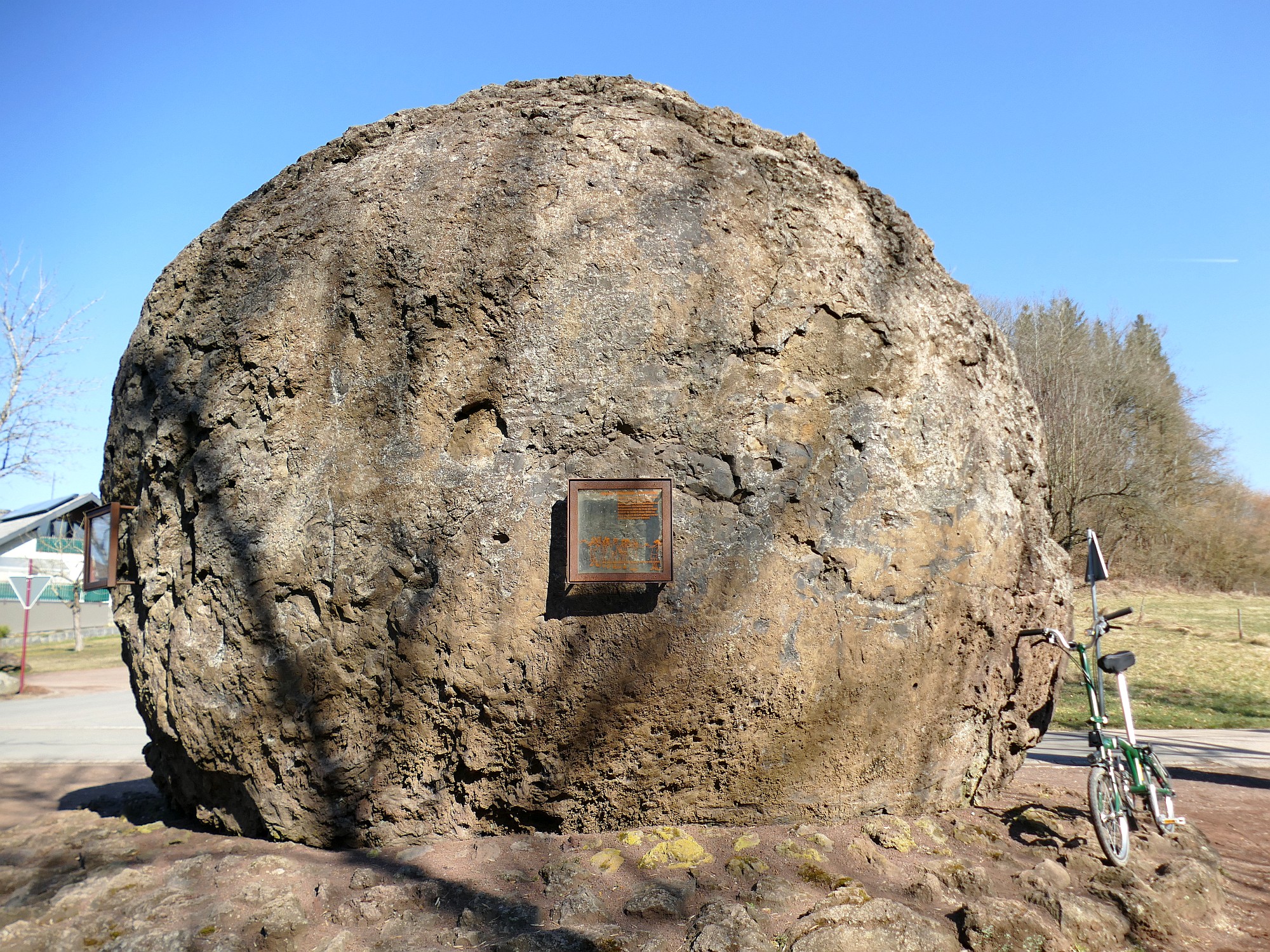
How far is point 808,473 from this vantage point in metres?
4.30

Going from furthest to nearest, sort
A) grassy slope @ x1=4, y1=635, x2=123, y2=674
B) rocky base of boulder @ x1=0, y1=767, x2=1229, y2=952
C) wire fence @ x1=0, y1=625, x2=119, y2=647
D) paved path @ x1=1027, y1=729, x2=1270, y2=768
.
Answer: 1. wire fence @ x1=0, y1=625, x2=119, y2=647
2. grassy slope @ x1=4, y1=635, x2=123, y2=674
3. paved path @ x1=1027, y1=729, x2=1270, y2=768
4. rocky base of boulder @ x1=0, y1=767, x2=1229, y2=952

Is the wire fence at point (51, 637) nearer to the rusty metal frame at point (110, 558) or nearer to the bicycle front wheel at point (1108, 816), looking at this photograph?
the rusty metal frame at point (110, 558)

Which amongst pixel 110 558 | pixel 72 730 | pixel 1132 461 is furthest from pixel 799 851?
pixel 1132 461

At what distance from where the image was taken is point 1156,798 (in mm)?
4809

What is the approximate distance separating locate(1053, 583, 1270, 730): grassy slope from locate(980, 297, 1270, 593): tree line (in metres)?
2.50

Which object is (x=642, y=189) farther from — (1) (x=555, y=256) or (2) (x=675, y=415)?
(2) (x=675, y=415)

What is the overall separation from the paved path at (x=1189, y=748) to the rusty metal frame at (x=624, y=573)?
544 centimetres

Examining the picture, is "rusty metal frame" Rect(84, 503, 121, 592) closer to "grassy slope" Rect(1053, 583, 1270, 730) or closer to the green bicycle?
the green bicycle

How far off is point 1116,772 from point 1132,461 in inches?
848

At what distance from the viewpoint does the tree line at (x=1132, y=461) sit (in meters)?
20.6

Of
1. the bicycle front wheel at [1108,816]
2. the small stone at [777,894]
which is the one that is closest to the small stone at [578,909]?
the small stone at [777,894]

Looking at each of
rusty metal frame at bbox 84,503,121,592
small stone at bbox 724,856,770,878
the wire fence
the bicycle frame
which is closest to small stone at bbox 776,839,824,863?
small stone at bbox 724,856,770,878

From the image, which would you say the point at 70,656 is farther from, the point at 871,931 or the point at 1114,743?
the point at 1114,743

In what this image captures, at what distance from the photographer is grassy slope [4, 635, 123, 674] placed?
19250 millimetres
